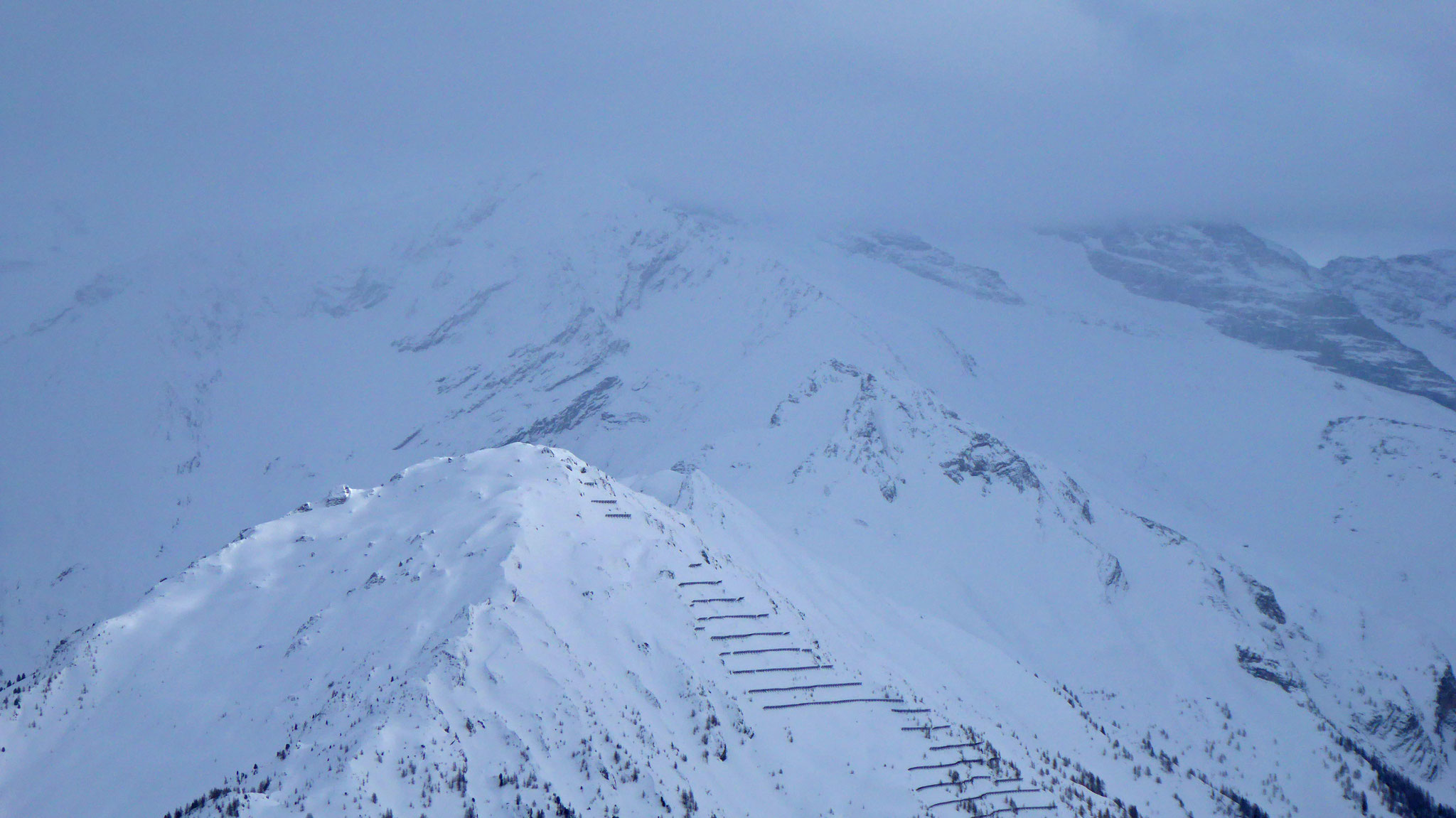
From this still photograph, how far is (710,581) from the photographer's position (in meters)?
55.9

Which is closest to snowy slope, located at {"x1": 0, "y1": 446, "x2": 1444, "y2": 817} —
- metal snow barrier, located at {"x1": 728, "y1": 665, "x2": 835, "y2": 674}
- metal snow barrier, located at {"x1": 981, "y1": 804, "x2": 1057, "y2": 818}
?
metal snow barrier, located at {"x1": 728, "y1": 665, "x2": 835, "y2": 674}

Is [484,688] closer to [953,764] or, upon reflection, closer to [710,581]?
[710,581]

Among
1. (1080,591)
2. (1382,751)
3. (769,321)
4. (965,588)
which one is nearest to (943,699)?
(965,588)

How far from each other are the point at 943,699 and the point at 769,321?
122m

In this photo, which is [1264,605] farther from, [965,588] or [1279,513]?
[1279,513]

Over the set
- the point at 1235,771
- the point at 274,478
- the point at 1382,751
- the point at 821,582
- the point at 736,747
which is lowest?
the point at 274,478

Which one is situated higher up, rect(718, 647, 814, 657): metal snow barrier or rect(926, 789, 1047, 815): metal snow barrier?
rect(718, 647, 814, 657): metal snow barrier

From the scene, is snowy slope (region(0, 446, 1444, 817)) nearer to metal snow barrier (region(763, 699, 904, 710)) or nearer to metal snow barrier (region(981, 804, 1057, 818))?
metal snow barrier (region(763, 699, 904, 710))

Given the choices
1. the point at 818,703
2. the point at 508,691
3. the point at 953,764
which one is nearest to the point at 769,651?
the point at 818,703

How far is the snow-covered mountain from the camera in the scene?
39.4 meters

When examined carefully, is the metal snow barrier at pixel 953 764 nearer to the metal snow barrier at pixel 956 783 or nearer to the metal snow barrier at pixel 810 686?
the metal snow barrier at pixel 956 783

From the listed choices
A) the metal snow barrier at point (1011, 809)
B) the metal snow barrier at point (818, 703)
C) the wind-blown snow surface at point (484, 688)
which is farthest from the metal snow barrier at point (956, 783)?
the metal snow barrier at point (818, 703)

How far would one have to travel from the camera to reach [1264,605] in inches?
4218

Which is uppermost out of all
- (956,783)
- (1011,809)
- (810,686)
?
(810,686)
